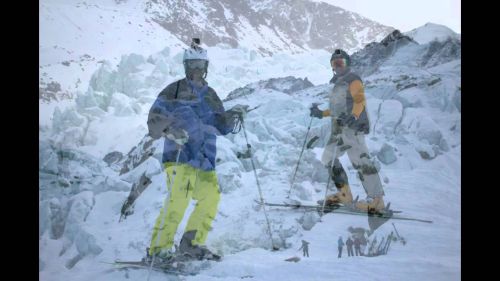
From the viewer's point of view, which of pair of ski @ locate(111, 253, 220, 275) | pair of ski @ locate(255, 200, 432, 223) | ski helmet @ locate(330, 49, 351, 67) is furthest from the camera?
ski helmet @ locate(330, 49, 351, 67)

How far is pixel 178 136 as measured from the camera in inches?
148

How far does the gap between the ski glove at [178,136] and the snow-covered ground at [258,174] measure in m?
0.20

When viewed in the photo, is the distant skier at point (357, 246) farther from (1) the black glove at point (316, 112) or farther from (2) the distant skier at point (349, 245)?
(1) the black glove at point (316, 112)

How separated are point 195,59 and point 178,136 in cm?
54

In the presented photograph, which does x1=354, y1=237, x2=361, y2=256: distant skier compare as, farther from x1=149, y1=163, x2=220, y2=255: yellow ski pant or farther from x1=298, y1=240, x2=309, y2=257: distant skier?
x1=149, y1=163, x2=220, y2=255: yellow ski pant

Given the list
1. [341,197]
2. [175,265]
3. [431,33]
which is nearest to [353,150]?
[341,197]

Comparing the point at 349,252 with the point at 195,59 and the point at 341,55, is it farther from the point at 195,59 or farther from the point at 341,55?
the point at 195,59

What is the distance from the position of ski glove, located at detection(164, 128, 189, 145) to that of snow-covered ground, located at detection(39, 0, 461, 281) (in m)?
0.20

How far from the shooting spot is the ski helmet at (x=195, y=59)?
3.88m

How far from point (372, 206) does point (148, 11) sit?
2103 millimetres

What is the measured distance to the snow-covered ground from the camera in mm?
3754

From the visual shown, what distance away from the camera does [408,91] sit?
399cm

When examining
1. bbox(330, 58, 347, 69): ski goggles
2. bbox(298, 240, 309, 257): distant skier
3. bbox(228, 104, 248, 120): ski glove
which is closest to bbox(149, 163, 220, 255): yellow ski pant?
bbox(228, 104, 248, 120): ski glove

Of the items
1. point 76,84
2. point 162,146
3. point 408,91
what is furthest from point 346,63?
point 76,84
